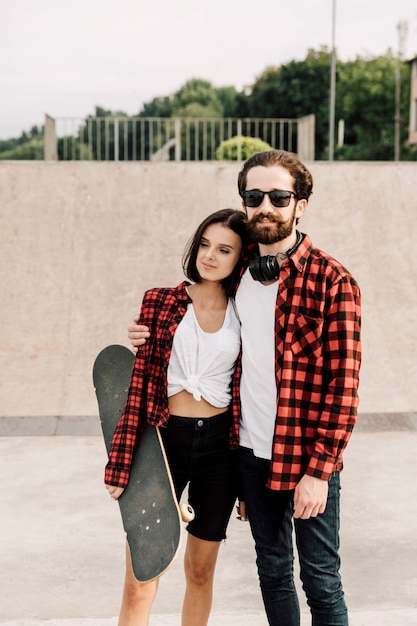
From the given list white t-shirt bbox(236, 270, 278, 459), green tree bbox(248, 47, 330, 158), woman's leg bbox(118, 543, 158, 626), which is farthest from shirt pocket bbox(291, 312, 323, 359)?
green tree bbox(248, 47, 330, 158)

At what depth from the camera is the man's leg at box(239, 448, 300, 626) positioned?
227 cm

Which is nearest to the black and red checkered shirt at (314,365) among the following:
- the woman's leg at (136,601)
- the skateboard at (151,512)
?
the skateboard at (151,512)

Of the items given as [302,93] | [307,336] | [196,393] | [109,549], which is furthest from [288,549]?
[302,93]

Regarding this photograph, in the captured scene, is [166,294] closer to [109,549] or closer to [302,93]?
[109,549]

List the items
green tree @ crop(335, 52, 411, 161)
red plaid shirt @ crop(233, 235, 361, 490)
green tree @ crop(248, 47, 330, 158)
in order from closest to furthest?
red plaid shirt @ crop(233, 235, 361, 490) < green tree @ crop(335, 52, 411, 161) < green tree @ crop(248, 47, 330, 158)

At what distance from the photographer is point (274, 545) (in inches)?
89.2

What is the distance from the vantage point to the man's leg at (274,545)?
2.27 metres

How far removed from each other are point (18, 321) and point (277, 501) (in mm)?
4960

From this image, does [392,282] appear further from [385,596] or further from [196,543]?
[196,543]

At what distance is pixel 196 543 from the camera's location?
246cm

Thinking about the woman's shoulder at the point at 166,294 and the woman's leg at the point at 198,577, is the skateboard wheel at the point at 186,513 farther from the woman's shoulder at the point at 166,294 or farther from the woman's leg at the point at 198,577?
the woman's shoulder at the point at 166,294

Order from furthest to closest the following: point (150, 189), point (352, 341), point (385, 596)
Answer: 1. point (150, 189)
2. point (385, 596)
3. point (352, 341)

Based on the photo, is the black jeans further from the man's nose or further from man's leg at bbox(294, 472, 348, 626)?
the man's nose

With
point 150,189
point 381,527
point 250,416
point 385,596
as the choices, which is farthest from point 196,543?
point 150,189
